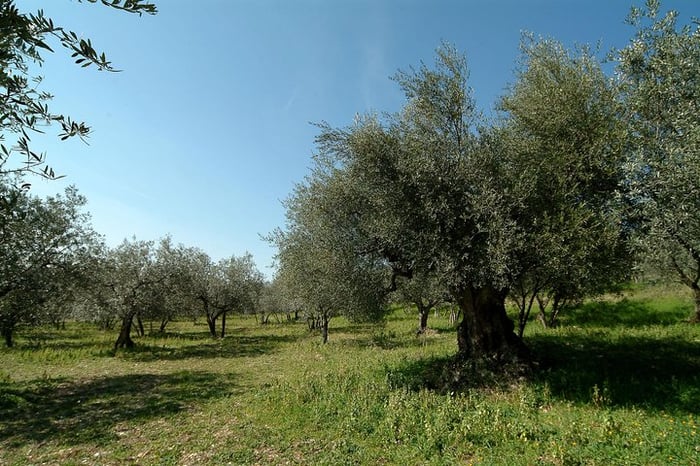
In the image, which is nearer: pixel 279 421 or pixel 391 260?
pixel 279 421

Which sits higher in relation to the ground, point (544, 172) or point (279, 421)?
point (544, 172)

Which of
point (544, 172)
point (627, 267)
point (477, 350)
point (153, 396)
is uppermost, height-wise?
point (544, 172)

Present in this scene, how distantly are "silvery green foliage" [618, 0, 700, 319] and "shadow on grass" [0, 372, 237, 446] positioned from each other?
16.7m

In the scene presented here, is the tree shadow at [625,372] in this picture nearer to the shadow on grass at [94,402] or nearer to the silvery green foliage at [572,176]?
the silvery green foliage at [572,176]

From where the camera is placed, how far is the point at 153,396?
53.4ft

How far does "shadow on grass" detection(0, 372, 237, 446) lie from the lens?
12078mm

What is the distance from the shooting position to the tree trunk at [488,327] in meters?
14.5

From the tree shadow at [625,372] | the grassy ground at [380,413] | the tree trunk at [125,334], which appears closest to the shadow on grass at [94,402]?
the grassy ground at [380,413]

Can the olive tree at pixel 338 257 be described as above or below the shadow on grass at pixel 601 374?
above

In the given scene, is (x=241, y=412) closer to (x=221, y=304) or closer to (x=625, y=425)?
(x=625, y=425)

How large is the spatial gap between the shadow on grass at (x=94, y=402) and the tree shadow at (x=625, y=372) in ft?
44.8

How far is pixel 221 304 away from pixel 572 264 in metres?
42.5

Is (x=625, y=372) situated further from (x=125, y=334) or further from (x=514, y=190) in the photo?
(x=125, y=334)

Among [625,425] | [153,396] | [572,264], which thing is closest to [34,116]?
[572,264]
